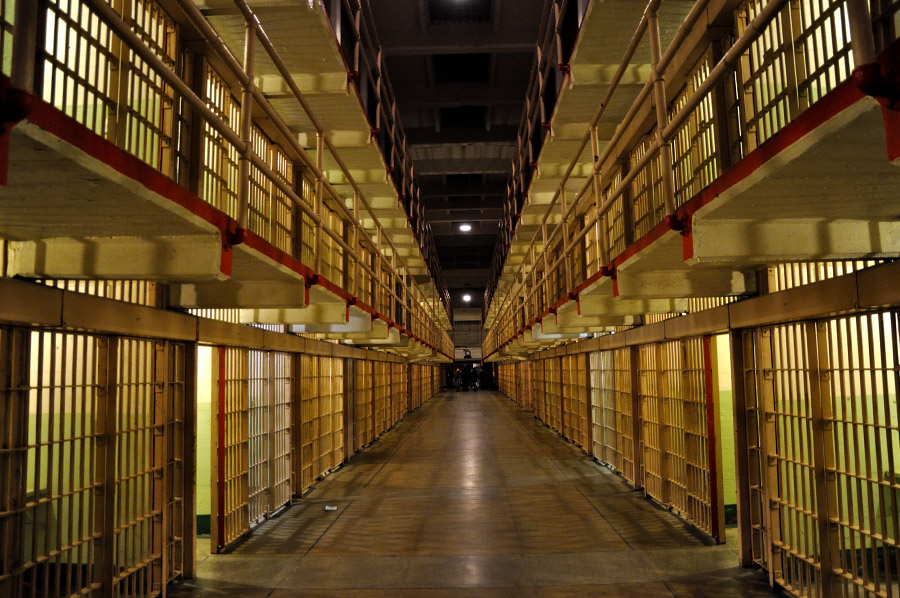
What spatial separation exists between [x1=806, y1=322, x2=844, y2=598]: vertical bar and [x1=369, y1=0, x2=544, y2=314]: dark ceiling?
863 centimetres

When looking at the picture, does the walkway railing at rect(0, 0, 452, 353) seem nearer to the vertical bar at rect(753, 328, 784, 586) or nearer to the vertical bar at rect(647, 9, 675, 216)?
the vertical bar at rect(647, 9, 675, 216)

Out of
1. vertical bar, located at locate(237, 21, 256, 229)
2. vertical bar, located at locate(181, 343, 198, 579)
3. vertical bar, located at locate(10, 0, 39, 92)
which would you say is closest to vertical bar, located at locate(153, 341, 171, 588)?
vertical bar, located at locate(181, 343, 198, 579)

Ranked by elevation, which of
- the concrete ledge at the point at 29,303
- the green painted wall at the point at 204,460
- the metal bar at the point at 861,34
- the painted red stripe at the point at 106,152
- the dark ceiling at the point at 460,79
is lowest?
the green painted wall at the point at 204,460

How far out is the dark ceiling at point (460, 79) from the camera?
11641 millimetres

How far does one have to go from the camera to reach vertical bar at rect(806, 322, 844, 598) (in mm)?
4402

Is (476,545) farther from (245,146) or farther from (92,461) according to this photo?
(245,146)

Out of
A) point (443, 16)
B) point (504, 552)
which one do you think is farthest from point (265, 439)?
point (443, 16)

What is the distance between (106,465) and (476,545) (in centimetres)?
362

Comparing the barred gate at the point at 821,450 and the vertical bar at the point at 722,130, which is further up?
the vertical bar at the point at 722,130

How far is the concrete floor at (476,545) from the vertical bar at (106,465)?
1.05 metres

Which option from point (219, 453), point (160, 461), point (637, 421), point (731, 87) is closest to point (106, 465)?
point (160, 461)

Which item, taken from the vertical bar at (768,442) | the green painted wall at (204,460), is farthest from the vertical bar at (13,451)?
the vertical bar at (768,442)

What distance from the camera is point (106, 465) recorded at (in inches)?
179

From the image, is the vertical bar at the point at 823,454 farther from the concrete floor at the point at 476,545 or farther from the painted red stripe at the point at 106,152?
the painted red stripe at the point at 106,152
